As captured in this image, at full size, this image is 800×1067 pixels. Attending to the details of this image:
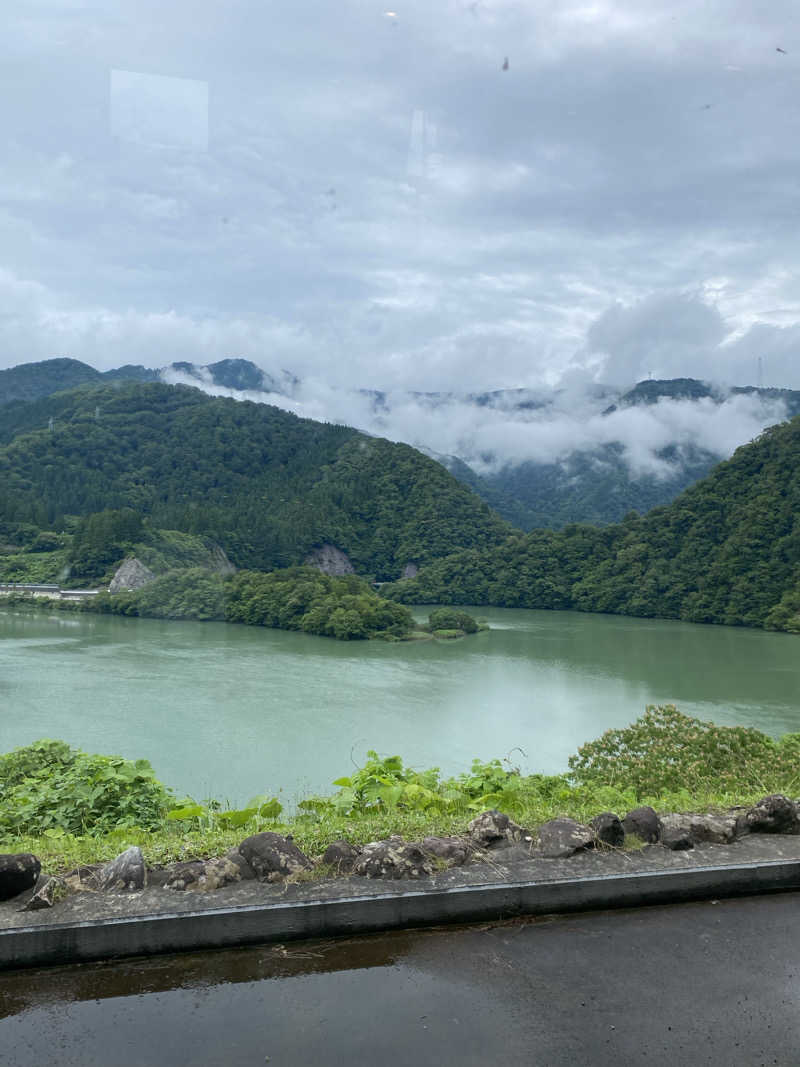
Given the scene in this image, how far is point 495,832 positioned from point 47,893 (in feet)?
4.61

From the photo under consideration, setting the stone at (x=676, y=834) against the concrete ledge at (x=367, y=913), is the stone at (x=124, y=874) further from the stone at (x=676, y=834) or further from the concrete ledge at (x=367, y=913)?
the stone at (x=676, y=834)

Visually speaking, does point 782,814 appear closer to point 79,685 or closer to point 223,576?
point 79,685

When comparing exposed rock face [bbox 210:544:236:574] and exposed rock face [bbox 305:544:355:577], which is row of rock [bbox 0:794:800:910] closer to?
exposed rock face [bbox 210:544:236:574]

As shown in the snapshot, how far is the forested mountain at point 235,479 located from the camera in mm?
62719

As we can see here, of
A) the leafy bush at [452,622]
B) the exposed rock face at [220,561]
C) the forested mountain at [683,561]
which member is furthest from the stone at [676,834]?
the exposed rock face at [220,561]

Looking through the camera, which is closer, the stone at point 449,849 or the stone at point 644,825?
the stone at point 449,849

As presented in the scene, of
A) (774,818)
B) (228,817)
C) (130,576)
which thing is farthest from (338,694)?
(130,576)

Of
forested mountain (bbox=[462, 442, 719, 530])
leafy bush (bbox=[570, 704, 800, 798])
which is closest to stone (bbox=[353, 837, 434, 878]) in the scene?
leafy bush (bbox=[570, 704, 800, 798])

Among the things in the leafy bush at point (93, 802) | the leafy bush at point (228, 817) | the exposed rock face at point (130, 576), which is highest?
the leafy bush at point (228, 817)

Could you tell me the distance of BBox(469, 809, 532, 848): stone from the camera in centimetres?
273

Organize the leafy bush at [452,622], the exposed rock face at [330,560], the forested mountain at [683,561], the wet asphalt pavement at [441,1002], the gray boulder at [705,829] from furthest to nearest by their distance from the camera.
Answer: the exposed rock face at [330,560]
the forested mountain at [683,561]
the leafy bush at [452,622]
the gray boulder at [705,829]
the wet asphalt pavement at [441,1002]

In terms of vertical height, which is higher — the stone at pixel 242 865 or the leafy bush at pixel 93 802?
the stone at pixel 242 865

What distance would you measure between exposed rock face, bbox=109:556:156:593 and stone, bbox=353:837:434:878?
47.2m

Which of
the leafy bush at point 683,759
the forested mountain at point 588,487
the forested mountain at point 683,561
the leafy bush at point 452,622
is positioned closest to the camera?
the leafy bush at point 683,759
